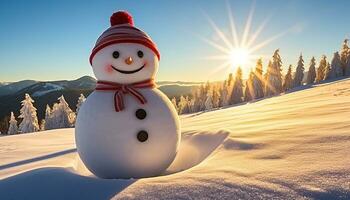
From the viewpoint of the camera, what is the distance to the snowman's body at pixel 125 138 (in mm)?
3504

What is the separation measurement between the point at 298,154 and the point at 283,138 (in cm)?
68

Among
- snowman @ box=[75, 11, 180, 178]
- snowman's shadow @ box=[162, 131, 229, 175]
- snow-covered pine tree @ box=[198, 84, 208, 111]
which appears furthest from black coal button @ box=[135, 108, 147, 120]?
snow-covered pine tree @ box=[198, 84, 208, 111]

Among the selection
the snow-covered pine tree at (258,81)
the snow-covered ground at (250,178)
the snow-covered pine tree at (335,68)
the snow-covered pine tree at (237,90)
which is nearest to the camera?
the snow-covered ground at (250,178)

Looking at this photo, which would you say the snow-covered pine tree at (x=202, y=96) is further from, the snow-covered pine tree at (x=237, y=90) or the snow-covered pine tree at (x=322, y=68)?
the snow-covered pine tree at (x=322, y=68)

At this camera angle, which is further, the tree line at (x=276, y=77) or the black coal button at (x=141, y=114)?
the tree line at (x=276, y=77)

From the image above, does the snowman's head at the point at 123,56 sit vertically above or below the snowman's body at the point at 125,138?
above

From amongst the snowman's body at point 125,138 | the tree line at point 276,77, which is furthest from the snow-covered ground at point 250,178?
the tree line at point 276,77

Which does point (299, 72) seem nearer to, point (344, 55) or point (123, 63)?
point (344, 55)

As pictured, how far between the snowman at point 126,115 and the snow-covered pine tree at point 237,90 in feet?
Result: 175

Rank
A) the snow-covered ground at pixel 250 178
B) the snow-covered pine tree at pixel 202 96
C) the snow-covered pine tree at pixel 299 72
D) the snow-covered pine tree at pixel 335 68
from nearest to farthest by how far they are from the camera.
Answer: the snow-covered ground at pixel 250 178, the snow-covered pine tree at pixel 335 68, the snow-covered pine tree at pixel 299 72, the snow-covered pine tree at pixel 202 96

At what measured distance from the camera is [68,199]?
233 cm

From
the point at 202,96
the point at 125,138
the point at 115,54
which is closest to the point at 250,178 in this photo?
the point at 125,138

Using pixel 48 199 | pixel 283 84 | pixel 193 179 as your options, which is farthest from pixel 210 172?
pixel 283 84

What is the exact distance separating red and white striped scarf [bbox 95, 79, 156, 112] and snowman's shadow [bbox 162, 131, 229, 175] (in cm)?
107
